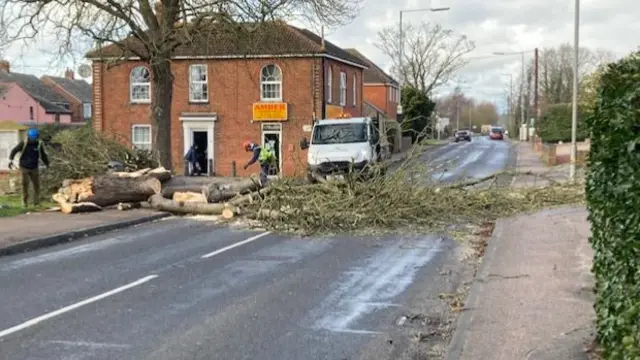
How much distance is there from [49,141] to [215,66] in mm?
19982

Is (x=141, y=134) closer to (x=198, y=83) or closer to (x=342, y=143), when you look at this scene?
(x=198, y=83)

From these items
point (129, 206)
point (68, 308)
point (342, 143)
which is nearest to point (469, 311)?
point (68, 308)

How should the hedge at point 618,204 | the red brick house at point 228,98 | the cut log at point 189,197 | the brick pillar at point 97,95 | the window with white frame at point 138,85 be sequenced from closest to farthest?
the hedge at point 618,204, the cut log at point 189,197, the red brick house at point 228,98, the window with white frame at point 138,85, the brick pillar at point 97,95

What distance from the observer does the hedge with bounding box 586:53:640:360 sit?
401 centimetres

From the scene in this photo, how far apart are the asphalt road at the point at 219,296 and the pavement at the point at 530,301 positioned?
66 cm

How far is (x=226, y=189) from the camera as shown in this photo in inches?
719

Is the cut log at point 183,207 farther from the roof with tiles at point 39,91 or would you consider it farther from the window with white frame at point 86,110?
the window with white frame at point 86,110

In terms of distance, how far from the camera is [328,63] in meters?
40.2

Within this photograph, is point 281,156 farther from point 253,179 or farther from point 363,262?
point 363,262

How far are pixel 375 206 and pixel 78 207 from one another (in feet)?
22.9

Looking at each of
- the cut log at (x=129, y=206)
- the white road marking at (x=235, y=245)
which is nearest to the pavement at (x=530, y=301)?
the white road marking at (x=235, y=245)

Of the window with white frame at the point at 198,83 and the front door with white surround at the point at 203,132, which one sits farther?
the window with white frame at the point at 198,83

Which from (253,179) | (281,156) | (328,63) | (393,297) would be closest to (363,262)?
(393,297)

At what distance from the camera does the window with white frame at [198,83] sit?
40.6 meters
